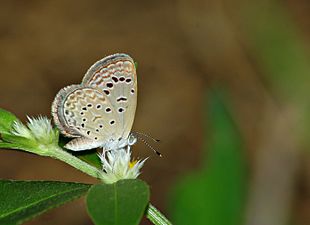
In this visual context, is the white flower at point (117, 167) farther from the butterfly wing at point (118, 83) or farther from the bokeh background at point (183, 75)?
the bokeh background at point (183, 75)

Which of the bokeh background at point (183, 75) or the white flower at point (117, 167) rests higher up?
the white flower at point (117, 167)

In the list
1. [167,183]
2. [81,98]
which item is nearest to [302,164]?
[167,183]

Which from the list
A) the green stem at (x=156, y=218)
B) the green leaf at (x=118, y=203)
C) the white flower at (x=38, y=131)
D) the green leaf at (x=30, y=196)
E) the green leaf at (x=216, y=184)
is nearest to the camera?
the green leaf at (x=118, y=203)

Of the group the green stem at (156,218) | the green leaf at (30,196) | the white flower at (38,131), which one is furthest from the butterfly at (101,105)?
the green stem at (156,218)

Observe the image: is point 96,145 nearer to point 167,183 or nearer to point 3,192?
point 3,192

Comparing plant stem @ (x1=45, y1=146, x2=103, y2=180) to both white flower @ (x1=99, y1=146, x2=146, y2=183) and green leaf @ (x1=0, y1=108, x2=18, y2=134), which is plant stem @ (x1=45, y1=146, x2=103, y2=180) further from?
green leaf @ (x1=0, y1=108, x2=18, y2=134)

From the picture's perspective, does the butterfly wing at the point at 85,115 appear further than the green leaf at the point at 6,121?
Yes

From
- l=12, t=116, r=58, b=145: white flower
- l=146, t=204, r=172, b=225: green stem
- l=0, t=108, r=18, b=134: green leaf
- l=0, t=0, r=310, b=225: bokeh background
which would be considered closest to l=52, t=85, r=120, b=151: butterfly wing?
l=12, t=116, r=58, b=145: white flower
